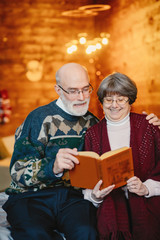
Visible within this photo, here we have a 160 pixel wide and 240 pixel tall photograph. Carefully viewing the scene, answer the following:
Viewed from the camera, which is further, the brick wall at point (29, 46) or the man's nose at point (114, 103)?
the brick wall at point (29, 46)

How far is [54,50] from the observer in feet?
19.2

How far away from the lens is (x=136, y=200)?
62.7 inches

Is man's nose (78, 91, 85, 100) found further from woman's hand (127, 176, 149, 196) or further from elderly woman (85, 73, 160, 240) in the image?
woman's hand (127, 176, 149, 196)

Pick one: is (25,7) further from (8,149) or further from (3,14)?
(8,149)

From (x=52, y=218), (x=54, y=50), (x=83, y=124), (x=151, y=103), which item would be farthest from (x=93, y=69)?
→ (x=52, y=218)

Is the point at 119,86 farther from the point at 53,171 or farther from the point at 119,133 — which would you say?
the point at 53,171

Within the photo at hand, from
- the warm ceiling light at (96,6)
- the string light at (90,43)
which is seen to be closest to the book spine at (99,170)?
the string light at (90,43)

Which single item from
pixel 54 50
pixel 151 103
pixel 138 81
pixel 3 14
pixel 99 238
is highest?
pixel 3 14

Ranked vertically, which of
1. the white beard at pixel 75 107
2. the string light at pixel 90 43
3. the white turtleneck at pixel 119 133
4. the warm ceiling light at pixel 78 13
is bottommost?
the white turtleneck at pixel 119 133

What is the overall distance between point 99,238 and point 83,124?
750 millimetres

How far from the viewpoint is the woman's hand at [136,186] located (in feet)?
5.01

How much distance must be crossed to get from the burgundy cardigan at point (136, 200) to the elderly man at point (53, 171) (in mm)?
74

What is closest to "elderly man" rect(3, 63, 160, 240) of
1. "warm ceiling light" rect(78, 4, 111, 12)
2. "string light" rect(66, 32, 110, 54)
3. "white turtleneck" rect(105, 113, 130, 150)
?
"white turtleneck" rect(105, 113, 130, 150)

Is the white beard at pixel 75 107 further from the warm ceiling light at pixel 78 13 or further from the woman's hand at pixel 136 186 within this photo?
the warm ceiling light at pixel 78 13
